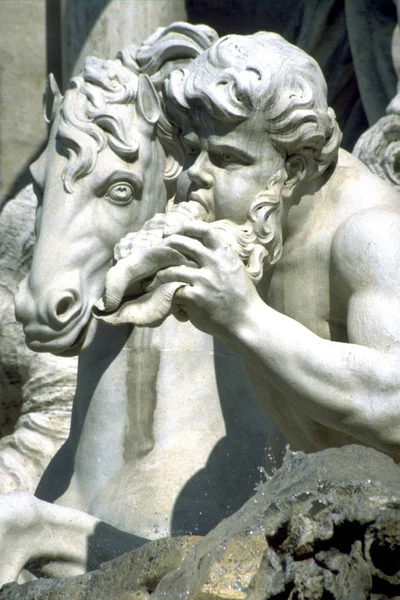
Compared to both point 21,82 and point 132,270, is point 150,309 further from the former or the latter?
point 21,82

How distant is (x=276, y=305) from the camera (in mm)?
4605

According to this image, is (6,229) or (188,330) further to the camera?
(6,229)

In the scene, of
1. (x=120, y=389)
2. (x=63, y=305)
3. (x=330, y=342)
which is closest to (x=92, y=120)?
(x=63, y=305)

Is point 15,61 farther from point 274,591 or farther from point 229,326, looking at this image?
point 274,591

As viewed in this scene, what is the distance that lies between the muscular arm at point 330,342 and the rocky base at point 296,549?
1.13 feet

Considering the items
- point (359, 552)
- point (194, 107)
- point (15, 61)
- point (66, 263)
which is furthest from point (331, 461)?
point (15, 61)

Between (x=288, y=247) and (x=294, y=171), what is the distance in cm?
20

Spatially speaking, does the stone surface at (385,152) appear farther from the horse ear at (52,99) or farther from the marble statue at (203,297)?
the horse ear at (52,99)

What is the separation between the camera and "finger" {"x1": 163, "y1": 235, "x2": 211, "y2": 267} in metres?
4.17

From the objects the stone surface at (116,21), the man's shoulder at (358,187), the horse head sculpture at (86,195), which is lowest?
the stone surface at (116,21)

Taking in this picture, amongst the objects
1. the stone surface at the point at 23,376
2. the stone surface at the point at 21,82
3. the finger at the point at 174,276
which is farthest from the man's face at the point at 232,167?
the stone surface at the point at 21,82

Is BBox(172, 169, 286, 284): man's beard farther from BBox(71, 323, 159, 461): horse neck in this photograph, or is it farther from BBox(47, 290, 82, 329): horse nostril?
BBox(71, 323, 159, 461): horse neck

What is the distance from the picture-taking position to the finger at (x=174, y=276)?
4164 millimetres

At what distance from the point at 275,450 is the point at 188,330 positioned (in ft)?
1.70
